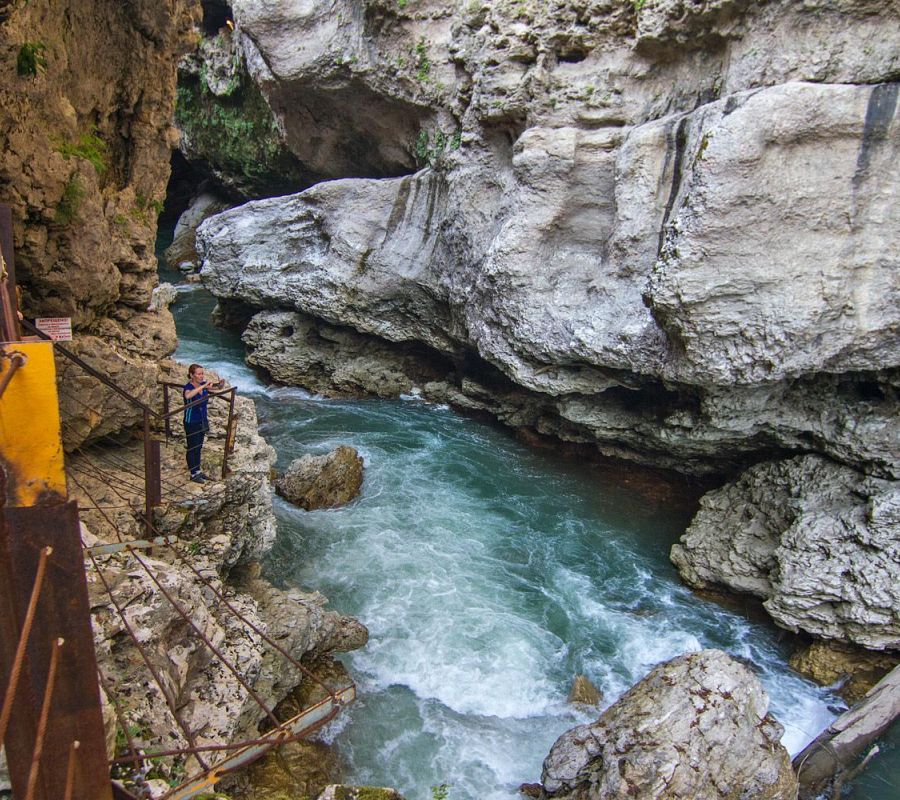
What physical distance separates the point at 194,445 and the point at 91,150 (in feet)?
11.4

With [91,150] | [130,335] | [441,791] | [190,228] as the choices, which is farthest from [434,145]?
[190,228]

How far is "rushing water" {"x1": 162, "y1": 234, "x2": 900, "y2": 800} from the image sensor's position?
275 inches

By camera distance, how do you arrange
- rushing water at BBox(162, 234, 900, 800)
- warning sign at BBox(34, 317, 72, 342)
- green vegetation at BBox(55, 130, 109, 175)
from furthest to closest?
rushing water at BBox(162, 234, 900, 800)
green vegetation at BBox(55, 130, 109, 175)
warning sign at BBox(34, 317, 72, 342)

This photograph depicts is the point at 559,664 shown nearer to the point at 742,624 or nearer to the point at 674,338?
the point at 742,624

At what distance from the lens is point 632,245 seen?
33.0 ft

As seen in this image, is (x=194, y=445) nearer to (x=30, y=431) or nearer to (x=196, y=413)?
(x=196, y=413)

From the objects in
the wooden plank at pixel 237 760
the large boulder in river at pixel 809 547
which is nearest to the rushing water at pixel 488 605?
the large boulder in river at pixel 809 547

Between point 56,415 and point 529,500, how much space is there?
9.92 meters

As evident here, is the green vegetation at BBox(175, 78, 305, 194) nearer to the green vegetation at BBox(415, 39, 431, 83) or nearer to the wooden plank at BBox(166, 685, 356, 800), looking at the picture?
the green vegetation at BBox(415, 39, 431, 83)

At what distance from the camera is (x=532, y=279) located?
36.7 feet

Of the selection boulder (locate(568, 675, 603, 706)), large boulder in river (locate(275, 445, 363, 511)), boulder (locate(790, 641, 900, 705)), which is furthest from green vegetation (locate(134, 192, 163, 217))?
boulder (locate(790, 641, 900, 705))

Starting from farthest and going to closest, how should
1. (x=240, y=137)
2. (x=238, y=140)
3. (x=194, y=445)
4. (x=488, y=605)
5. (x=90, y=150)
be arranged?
(x=238, y=140)
(x=240, y=137)
(x=488, y=605)
(x=90, y=150)
(x=194, y=445)

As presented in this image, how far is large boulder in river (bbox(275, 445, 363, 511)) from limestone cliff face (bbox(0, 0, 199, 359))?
3379mm

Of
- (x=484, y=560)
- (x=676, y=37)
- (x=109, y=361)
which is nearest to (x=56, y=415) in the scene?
(x=109, y=361)
